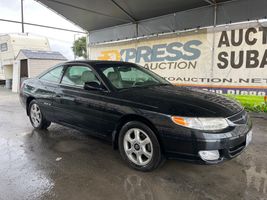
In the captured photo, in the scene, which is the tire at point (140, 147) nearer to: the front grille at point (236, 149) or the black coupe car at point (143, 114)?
the black coupe car at point (143, 114)

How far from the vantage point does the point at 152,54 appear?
7.73 metres

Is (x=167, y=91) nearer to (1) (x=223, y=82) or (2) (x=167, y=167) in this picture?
(2) (x=167, y=167)

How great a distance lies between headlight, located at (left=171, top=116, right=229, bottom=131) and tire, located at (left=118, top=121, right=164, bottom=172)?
40 cm

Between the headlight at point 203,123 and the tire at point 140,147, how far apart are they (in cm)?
40

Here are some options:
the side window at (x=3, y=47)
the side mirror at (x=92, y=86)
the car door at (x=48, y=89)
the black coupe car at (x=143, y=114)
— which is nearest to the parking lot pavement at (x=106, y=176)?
the black coupe car at (x=143, y=114)

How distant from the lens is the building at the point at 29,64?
38.3 ft

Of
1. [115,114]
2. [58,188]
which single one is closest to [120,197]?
[58,188]

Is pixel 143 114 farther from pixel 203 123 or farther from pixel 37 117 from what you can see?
pixel 37 117

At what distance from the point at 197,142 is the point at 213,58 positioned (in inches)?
178

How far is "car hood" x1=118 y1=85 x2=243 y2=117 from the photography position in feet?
8.25

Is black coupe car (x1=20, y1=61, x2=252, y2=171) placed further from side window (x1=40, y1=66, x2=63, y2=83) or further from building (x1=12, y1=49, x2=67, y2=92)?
building (x1=12, y1=49, x2=67, y2=92)

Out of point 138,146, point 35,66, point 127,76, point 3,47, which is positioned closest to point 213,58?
point 127,76

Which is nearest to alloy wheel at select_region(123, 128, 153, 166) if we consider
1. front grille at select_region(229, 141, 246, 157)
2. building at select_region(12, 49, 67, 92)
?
front grille at select_region(229, 141, 246, 157)

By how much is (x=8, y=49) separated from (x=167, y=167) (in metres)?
14.3
